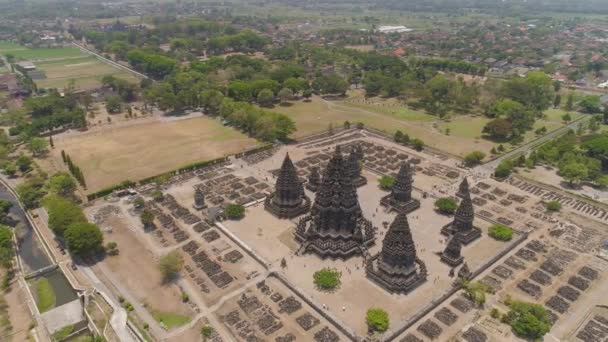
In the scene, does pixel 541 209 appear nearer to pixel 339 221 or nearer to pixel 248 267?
pixel 339 221

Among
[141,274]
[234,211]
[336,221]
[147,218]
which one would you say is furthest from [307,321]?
[147,218]

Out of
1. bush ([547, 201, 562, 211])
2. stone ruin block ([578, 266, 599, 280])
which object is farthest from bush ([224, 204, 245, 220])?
bush ([547, 201, 562, 211])

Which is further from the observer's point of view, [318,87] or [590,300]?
[318,87]

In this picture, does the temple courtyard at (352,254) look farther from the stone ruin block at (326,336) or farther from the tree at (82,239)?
the tree at (82,239)

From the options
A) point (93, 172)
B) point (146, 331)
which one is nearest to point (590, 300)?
point (146, 331)

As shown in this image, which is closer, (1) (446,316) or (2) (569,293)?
(1) (446,316)

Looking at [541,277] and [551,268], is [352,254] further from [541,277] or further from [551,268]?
[551,268]
